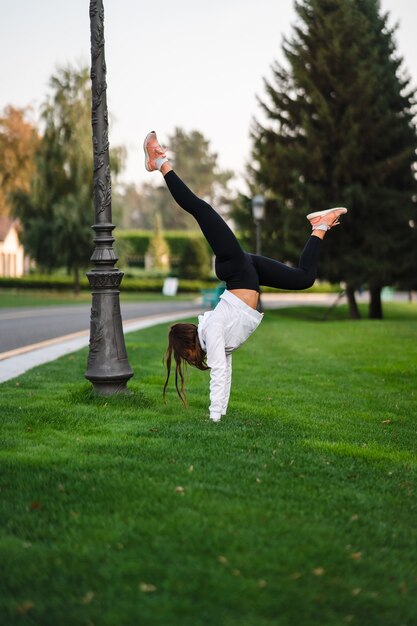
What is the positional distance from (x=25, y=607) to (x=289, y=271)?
13.0 feet

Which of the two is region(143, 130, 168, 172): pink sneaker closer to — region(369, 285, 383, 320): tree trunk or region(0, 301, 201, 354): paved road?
region(0, 301, 201, 354): paved road

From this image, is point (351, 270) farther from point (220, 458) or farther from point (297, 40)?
point (220, 458)

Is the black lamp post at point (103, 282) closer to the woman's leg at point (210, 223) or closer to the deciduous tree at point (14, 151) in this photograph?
the woman's leg at point (210, 223)

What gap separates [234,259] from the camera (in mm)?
6133

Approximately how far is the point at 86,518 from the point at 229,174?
81.4 meters

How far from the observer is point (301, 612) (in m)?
2.96

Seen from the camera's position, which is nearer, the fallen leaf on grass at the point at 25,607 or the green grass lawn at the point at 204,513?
the fallen leaf on grass at the point at 25,607

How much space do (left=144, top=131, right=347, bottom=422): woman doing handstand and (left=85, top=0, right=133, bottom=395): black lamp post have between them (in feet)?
3.97

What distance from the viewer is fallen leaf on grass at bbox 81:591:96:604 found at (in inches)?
118

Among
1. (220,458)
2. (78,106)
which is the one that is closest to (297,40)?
(78,106)

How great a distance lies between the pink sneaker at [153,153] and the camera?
6.34m

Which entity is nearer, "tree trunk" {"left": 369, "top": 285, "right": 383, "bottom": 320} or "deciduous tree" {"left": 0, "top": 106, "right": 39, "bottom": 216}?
"tree trunk" {"left": 369, "top": 285, "right": 383, "bottom": 320}

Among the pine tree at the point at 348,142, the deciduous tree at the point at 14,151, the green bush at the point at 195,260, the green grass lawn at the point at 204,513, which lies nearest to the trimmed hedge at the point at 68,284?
the green bush at the point at 195,260

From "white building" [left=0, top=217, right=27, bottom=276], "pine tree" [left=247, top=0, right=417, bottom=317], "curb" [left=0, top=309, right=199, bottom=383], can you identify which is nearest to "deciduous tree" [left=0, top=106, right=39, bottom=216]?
"white building" [left=0, top=217, right=27, bottom=276]
